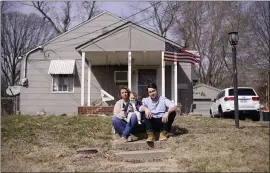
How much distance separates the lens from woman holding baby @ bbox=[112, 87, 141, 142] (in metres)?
7.50

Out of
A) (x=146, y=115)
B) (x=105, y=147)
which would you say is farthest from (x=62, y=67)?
(x=146, y=115)

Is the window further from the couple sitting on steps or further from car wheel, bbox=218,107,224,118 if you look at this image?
the couple sitting on steps

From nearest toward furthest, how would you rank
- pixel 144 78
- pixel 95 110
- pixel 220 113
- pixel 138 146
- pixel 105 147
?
pixel 138 146, pixel 105 147, pixel 95 110, pixel 220 113, pixel 144 78

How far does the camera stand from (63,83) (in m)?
18.5

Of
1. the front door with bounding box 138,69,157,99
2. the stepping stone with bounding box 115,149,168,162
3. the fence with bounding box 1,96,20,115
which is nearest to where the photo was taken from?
the stepping stone with bounding box 115,149,168,162

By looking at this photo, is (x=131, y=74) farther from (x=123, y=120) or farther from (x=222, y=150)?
(x=222, y=150)

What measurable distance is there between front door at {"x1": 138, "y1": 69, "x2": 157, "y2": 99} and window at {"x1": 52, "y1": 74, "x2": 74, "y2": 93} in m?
3.42

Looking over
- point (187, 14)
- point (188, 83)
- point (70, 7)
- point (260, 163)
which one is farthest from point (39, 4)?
point (260, 163)

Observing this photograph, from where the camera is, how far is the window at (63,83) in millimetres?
18461

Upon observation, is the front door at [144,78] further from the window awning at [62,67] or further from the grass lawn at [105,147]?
the grass lawn at [105,147]

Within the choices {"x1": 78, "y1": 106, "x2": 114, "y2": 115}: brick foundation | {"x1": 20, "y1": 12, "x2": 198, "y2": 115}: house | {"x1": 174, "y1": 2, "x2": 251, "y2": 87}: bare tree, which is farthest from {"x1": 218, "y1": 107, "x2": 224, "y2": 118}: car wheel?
{"x1": 174, "y1": 2, "x2": 251, "y2": 87}: bare tree

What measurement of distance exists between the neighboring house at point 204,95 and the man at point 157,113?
2349cm

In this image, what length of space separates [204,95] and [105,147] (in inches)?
990

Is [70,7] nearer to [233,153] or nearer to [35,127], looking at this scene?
[35,127]
